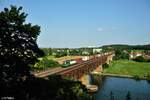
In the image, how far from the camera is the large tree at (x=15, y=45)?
23.2 m

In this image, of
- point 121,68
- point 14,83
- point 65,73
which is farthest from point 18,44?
point 121,68

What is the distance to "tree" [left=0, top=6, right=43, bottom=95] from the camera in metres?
23.2

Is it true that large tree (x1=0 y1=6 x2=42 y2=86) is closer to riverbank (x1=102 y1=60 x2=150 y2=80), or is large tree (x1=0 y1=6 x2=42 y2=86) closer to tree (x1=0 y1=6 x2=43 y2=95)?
tree (x1=0 y1=6 x2=43 y2=95)

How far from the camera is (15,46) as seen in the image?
2359cm

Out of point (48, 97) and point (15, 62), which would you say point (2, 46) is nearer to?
point (15, 62)

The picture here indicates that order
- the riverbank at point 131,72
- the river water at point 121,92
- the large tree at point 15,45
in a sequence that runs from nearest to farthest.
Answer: the large tree at point 15,45, the river water at point 121,92, the riverbank at point 131,72

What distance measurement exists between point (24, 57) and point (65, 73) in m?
57.5

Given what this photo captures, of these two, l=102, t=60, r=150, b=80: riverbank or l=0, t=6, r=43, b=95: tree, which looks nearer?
l=0, t=6, r=43, b=95: tree

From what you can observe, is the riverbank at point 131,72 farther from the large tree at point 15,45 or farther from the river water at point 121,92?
the large tree at point 15,45

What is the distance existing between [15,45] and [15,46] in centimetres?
8

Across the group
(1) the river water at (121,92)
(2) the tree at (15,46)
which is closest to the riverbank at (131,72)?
(1) the river water at (121,92)

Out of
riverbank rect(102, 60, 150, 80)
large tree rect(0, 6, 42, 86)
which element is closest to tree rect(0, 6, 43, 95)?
large tree rect(0, 6, 42, 86)

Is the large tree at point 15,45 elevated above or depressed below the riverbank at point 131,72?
above

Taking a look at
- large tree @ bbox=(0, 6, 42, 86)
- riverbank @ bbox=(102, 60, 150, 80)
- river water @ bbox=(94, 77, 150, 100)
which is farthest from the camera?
riverbank @ bbox=(102, 60, 150, 80)
